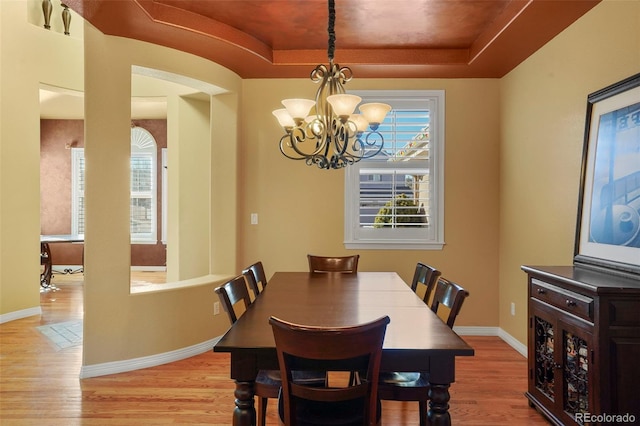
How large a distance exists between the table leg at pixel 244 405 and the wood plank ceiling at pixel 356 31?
101 inches

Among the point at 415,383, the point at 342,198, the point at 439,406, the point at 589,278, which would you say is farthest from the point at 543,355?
the point at 342,198

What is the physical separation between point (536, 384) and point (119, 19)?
384 cm

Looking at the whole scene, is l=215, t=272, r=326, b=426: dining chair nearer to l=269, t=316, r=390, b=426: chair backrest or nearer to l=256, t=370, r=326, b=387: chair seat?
l=256, t=370, r=326, b=387: chair seat

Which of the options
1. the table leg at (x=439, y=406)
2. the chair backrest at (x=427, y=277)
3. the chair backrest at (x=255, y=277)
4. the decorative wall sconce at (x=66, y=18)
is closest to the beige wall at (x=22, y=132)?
the decorative wall sconce at (x=66, y=18)

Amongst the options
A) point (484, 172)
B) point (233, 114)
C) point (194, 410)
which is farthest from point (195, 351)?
point (484, 172)

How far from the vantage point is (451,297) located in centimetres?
210

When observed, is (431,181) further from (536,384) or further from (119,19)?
(119,19)

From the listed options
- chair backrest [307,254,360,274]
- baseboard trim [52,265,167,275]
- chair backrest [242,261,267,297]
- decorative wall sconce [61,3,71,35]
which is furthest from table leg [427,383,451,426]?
baseboard trim [52,265,167,275]

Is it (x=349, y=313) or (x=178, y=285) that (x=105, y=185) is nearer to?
Result: (x=178, y=285)

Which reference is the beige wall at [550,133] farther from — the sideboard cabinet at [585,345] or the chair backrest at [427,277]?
the chair backrest at [427,277]

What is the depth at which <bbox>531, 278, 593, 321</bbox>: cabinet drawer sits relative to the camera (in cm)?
199

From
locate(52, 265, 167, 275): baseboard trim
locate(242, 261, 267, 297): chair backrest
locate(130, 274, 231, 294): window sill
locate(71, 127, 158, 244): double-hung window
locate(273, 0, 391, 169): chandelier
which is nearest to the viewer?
locate(273, 0, 391, 169): chandelier

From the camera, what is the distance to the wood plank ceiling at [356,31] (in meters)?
2.91

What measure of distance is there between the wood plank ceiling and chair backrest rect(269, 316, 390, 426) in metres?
2.52
